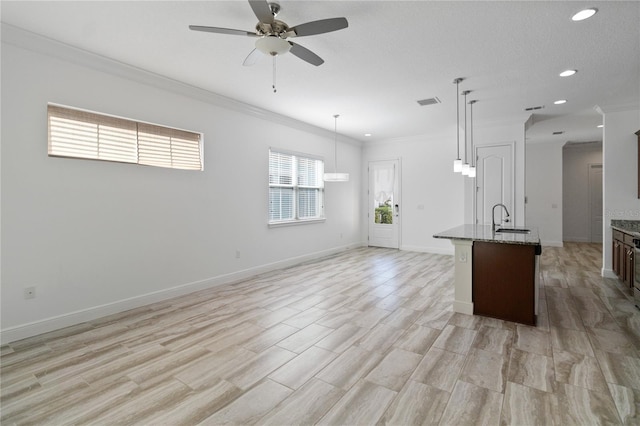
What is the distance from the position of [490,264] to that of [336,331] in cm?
187

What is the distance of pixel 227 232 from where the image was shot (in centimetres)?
482

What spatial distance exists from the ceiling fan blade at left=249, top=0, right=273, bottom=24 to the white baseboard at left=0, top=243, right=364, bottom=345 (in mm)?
3423

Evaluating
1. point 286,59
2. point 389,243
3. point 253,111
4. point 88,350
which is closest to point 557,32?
point 286,59

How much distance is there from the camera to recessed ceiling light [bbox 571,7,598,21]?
250cm

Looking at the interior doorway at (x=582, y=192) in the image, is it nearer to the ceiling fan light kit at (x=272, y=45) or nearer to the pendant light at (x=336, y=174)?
the pendant light at (x=336, y=174)

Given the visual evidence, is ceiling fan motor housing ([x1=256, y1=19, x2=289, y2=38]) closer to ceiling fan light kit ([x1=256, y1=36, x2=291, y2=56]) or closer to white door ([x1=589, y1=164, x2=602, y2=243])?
ceiling fan light kit ([x1=256, y1=36, x2=291, y2=56])

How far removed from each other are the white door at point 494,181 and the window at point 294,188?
3.40 metres

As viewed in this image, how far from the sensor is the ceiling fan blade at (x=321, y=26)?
2211mm

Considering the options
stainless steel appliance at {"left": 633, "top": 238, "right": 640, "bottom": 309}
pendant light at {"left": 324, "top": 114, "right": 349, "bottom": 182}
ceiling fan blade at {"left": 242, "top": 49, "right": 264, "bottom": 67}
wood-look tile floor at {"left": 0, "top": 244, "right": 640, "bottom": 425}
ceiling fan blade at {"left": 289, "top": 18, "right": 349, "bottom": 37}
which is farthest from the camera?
pendant light at {"left": 324, "top": 114, "right": 349, "bottom": 182}

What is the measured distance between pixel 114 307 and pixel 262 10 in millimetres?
3507

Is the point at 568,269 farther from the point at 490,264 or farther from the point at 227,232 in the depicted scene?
the point at 227,232

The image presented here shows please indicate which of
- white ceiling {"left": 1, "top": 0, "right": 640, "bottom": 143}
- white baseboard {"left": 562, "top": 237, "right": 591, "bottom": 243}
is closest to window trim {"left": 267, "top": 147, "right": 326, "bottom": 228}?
white ceiling {"left": 1, "top": 0, "right": 640, "bottom": 143}


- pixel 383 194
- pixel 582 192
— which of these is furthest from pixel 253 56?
pixel 582 192

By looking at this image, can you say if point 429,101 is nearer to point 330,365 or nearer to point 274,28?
point 274,28
